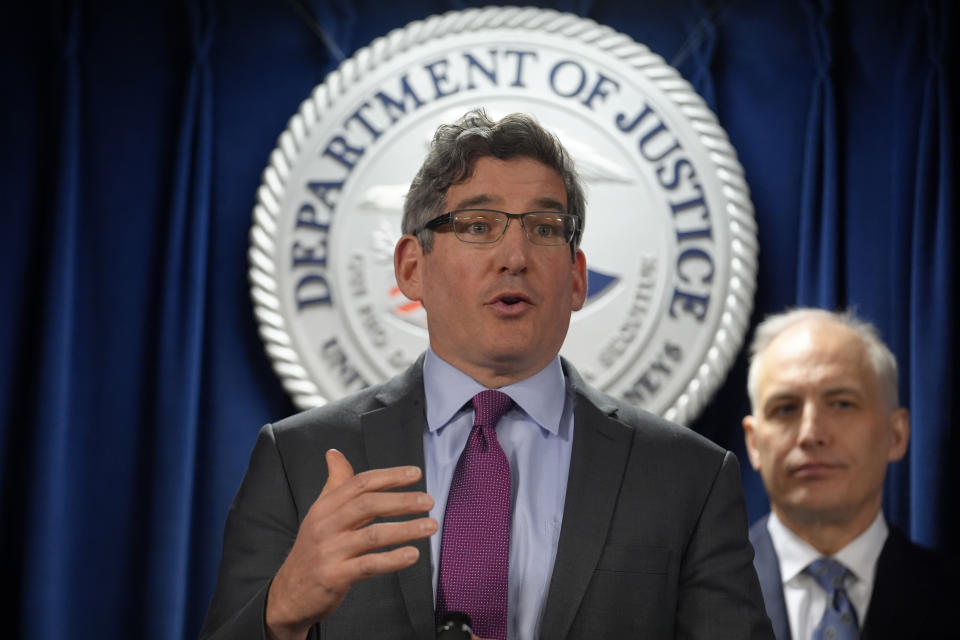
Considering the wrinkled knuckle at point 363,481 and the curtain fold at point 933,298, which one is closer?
the wrinkled knuckle at point 363,481

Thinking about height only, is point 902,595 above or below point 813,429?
below

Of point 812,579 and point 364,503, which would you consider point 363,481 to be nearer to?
point 364,503

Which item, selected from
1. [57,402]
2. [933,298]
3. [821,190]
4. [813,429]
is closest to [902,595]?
[813,429]

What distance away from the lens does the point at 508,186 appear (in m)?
1.46

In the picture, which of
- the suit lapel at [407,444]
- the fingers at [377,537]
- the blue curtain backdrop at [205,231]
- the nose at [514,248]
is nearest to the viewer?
the fingers at [377,537]

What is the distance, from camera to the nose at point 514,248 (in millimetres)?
1423

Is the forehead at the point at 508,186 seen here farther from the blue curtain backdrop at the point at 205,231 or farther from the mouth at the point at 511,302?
the blue curtain backdrop at the point at 205,231

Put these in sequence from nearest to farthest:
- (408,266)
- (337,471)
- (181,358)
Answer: (337,471)
(408,266)
(181,358)

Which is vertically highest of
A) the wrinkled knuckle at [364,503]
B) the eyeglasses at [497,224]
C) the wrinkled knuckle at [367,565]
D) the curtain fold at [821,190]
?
the curtain fold at [821,190]

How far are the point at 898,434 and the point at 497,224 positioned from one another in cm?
115

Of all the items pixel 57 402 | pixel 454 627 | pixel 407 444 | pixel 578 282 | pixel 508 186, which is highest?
pixel 508 186

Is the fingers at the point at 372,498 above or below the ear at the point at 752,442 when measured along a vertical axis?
below

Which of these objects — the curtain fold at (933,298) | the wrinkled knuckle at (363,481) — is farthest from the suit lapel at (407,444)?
the curtain fold at (933,298)

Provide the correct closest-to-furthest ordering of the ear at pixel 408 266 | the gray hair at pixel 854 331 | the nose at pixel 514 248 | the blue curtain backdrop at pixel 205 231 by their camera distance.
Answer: the nose at pixel 514 248 < the ear at pixel 408 266 < the gray hair at pixel 854 331 < the blue curtain backdrop at pixel 205 231
